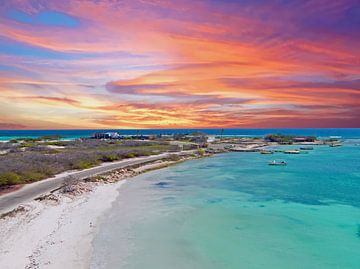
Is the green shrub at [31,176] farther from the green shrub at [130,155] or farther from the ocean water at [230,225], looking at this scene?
the green shrub at [130,155]

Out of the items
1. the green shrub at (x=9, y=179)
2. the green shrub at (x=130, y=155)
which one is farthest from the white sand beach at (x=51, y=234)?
the green shrub at (x=130, y=155)

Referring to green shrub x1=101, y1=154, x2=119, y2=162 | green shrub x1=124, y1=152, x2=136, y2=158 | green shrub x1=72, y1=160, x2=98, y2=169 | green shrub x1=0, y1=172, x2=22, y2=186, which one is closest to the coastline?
green shrub x1=0, y1=172, x2=22, y2=186

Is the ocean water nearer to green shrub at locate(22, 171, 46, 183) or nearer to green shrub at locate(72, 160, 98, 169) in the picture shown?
green shrub at locate(22, 171, 46, 183)

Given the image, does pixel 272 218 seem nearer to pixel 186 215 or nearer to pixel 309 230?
pixel 309 230

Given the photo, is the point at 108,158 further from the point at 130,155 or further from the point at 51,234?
the point at 51,234

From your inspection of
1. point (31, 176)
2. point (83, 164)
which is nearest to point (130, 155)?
point (83, 164)

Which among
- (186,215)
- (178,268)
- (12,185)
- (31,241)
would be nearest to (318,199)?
(186,215)
